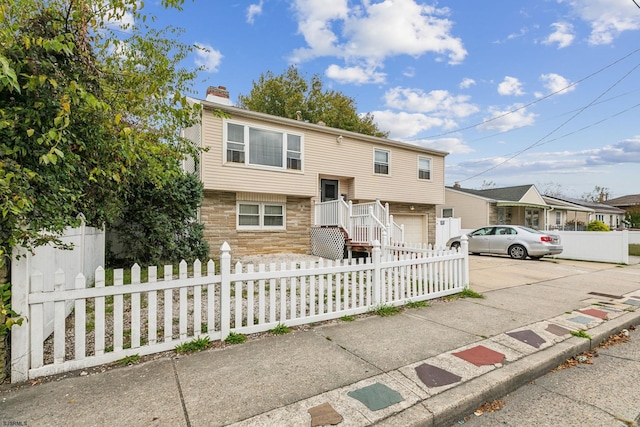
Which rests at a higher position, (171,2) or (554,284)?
(171,2)

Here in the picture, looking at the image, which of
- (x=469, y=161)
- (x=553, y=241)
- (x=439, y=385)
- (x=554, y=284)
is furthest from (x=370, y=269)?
(x=469, y=161)

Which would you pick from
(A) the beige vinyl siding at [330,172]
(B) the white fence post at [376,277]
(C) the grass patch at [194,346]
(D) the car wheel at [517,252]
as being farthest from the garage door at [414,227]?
(C) the grass patch at [194,346]

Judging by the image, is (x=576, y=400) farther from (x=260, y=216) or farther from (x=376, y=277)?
(x=260, y=216)

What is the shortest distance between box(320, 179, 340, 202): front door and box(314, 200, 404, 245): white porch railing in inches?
42.1

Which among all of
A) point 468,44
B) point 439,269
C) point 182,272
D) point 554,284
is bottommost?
point 554,284

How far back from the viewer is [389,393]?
250 centimetres

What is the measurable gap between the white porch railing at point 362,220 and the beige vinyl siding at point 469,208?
13.0 metres

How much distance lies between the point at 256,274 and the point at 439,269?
3649 mm

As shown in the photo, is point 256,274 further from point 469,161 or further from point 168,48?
point 469,161

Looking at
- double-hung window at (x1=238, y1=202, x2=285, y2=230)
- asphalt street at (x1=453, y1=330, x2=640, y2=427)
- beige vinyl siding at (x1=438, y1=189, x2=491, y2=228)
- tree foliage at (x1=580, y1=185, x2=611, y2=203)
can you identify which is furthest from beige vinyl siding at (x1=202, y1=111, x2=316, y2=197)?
tree foliage at (x1=580, y1=185, x2=611, y2=203)

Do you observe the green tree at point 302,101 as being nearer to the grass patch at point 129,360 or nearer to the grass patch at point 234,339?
the grass patch at point 234,339

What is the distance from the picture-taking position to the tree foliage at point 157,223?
28.8ft

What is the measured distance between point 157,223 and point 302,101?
21.5 m

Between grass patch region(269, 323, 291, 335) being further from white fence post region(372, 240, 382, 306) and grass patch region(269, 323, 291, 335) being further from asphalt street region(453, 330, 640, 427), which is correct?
asphalt street region(453, 330, 640, 427)
